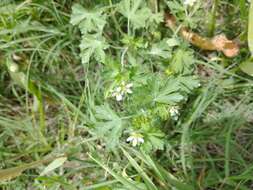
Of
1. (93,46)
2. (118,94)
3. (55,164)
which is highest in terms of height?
(93,46)

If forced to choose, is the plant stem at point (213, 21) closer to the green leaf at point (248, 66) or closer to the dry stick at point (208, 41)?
the dry stick at point (208, 41)

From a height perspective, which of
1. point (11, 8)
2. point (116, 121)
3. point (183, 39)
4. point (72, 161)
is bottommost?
point (72, 161)

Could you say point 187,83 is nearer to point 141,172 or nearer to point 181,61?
point 181,61

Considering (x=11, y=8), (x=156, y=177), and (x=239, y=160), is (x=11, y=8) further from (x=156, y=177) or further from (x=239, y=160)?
(x=239, y=160)

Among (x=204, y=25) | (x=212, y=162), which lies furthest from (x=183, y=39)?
(x=212, y=162)

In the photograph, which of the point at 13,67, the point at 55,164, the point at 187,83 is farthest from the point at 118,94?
the point at 13,67

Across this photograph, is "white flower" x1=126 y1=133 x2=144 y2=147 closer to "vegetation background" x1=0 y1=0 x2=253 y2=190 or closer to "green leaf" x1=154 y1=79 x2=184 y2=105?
"vegetation background" x1=0 y1=0 x2=253 y2=190
